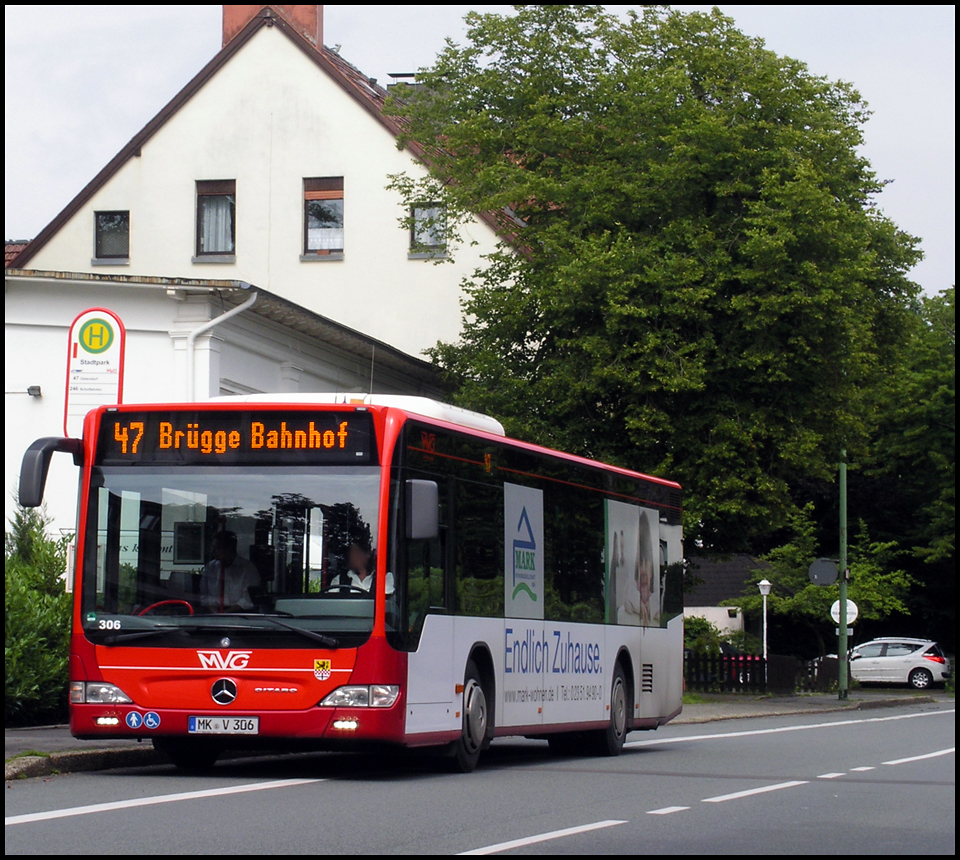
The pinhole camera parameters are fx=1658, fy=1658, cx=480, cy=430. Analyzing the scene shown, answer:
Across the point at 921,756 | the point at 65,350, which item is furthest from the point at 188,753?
the point at 65,350

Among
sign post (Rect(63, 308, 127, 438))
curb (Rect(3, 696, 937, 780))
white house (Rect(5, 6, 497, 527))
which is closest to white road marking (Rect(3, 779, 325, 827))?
curb (Rect(3, 696, 937, 780))

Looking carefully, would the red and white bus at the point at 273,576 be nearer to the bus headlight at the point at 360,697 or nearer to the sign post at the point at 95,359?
the bus headlight at the point at 360,697

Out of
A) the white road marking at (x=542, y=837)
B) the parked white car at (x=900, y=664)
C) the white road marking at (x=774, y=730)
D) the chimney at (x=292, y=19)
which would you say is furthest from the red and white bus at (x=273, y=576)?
the parked white car at (x=900, y=664)

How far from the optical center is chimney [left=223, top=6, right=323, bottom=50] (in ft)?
140

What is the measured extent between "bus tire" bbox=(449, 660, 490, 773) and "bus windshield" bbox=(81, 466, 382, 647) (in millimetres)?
1781

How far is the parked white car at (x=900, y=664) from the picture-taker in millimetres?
51844

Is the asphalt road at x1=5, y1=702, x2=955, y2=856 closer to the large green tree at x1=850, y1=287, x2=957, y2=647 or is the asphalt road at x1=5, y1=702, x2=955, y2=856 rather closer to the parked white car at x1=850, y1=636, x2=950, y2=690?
the large green tree at x1=850, y1=287, x2=957, y2=647

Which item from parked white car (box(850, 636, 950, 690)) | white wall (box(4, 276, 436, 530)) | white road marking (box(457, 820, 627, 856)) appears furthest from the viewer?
parked white car (box(850, 636, 950, 690))

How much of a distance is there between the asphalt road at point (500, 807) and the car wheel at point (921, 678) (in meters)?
35.8

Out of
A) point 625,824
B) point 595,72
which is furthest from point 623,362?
point 625,824

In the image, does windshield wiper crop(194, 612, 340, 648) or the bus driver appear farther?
the bus driver

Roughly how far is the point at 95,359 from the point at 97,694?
337cm

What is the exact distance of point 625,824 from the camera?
33.3 ft

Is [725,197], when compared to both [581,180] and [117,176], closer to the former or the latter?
[581,180]
